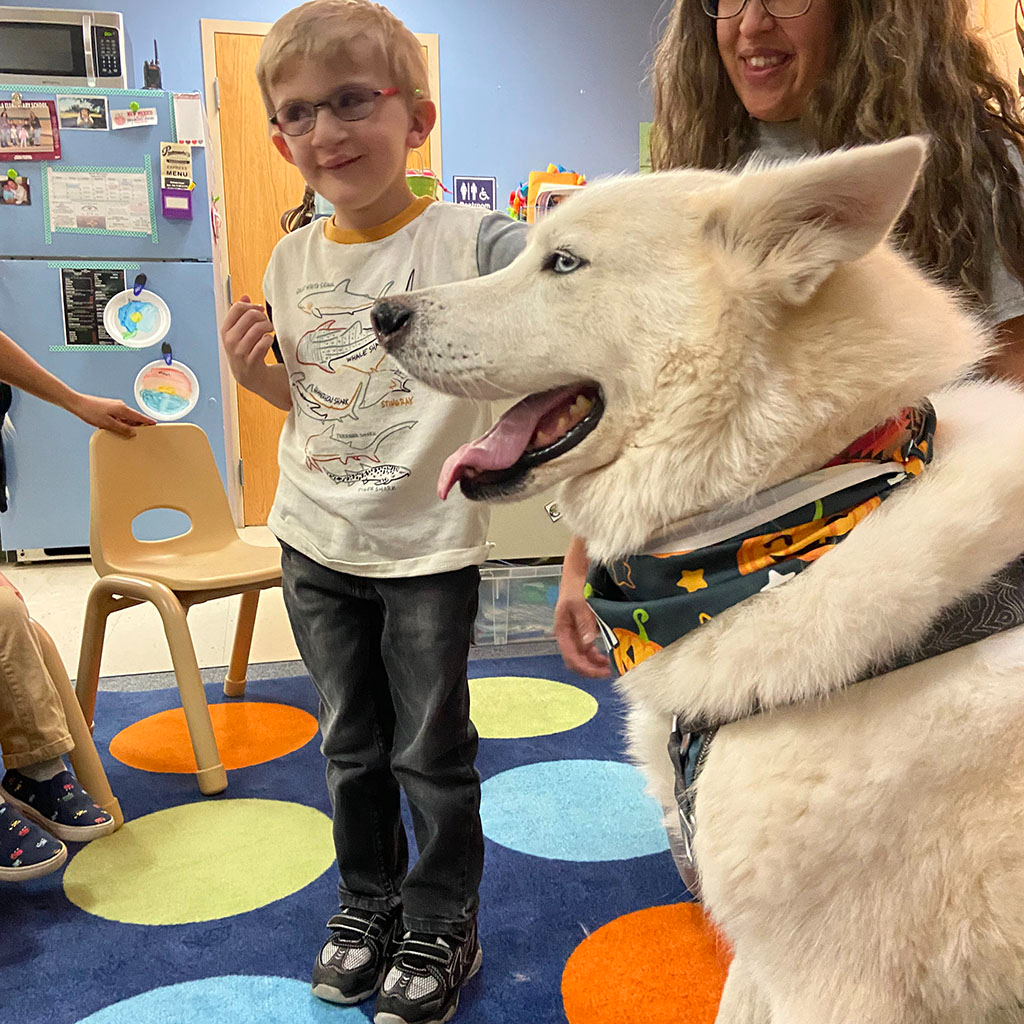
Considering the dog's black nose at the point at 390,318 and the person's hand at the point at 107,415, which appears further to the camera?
the person's hand at the point at 107,415

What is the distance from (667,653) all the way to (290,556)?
676 mm

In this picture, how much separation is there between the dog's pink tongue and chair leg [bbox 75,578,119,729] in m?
1.36

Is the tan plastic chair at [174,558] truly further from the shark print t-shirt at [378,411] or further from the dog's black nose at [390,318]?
the dog's black nose at [390,318]

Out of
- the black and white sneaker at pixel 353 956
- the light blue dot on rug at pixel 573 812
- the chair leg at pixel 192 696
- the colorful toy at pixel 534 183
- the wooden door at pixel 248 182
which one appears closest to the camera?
the black and white sneaker at pixel 353 956

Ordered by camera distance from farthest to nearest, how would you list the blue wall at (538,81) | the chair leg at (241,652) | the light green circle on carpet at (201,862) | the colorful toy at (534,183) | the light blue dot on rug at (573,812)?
1. the blue wall at (538,81)
2. the colorful toy at (534,183)
3. the chair leg at (241,652)
4. the light blue dot on rug at (573,812)
5. the light green circle on carpet at (201,862)

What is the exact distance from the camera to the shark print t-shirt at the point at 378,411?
3.68 ft

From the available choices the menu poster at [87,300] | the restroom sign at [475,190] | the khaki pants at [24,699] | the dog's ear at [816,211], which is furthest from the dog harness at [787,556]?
the restroom sign at [475,190]

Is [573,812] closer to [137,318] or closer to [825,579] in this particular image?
[825,579]

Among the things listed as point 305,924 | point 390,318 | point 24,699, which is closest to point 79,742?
point 24,699

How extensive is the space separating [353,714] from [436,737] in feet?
0.44

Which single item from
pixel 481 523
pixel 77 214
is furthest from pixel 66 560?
pixel 481 523

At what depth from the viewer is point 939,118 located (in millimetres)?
961

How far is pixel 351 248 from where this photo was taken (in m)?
1.17

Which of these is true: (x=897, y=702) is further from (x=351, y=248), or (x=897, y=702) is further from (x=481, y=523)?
(x=351, y=248)
